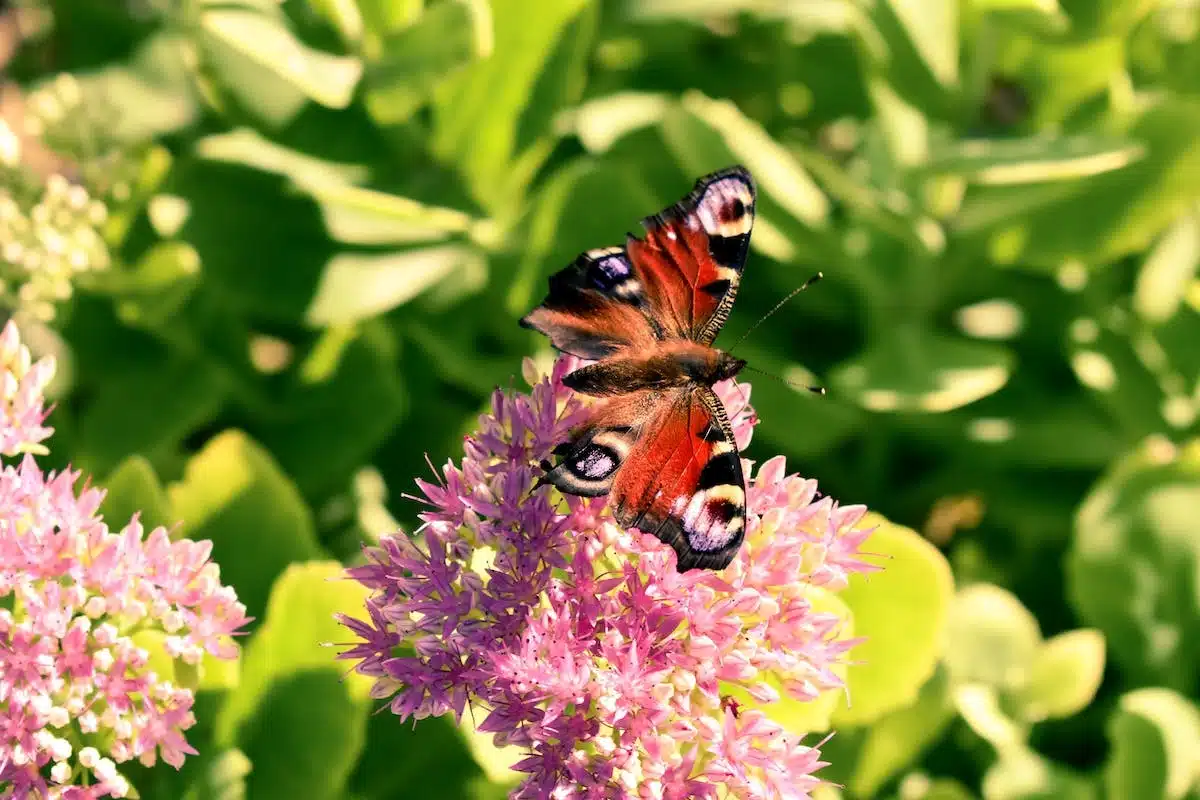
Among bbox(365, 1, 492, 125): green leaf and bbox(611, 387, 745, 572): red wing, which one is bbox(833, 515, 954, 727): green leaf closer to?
bbox(611, 387, 745, 572): red wing

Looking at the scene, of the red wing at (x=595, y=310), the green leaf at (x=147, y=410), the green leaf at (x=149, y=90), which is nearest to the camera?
the red wing at (x=595, y=310)

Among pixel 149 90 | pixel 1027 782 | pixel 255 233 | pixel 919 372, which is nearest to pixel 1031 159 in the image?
pixel 919 372

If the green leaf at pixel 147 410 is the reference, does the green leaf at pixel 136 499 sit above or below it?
above

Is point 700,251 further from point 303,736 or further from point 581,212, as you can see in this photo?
point 303,736

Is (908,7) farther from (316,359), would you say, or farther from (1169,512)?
(316,359)

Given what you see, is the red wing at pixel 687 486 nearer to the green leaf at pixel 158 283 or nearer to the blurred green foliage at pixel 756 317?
the blurred green foliage at pixel 756 317

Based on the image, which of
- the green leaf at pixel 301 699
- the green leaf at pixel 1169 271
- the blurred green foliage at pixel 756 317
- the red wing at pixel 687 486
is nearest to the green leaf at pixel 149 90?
the blurred green foliage at pixel 756 317

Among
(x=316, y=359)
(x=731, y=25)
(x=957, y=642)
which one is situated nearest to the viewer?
(x=957, y=642)

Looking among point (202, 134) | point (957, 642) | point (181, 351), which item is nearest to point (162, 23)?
point (202, 134)
